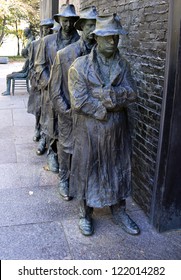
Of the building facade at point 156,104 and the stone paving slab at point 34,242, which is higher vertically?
the building facade at point 156,104

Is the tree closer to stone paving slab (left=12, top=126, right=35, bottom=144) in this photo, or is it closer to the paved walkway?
stone paving slab (left=12, top=126, right=35, bottom=144)

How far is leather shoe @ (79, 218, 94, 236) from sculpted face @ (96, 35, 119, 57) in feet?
5.74

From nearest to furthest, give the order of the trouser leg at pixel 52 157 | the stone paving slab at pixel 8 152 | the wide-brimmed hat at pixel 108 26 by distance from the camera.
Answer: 1. the wide-brimmed hat at pixel 108 26
2. the trouser leg at pixel 52 157
3. the stone paving slab at pixel 8 152

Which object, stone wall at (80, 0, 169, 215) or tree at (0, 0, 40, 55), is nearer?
stone wall at (80, 0, 169, 215)

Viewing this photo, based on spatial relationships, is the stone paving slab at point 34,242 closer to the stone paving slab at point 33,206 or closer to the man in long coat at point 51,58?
the stone paving slab at point 33,206

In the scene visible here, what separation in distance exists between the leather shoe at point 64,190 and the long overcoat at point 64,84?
57cm

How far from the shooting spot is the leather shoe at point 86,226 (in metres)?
3.84

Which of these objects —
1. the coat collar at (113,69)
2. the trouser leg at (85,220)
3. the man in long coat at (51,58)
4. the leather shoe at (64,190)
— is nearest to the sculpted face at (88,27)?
the coat collar at (113,69)

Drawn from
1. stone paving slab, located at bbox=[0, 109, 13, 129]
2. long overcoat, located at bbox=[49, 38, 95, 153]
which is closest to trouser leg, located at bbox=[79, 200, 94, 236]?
long overcoat, located at bbox=[49, 38, 95, 153]

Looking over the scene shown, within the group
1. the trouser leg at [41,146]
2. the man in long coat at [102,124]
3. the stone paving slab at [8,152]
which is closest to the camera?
the man in long coat at [102,124]

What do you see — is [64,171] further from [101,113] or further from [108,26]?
[108,26]

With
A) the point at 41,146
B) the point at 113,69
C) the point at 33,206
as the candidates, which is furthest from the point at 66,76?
the point at 41,146

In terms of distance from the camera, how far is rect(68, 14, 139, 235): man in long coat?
335 centimetres

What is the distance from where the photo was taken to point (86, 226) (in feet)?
12.8
